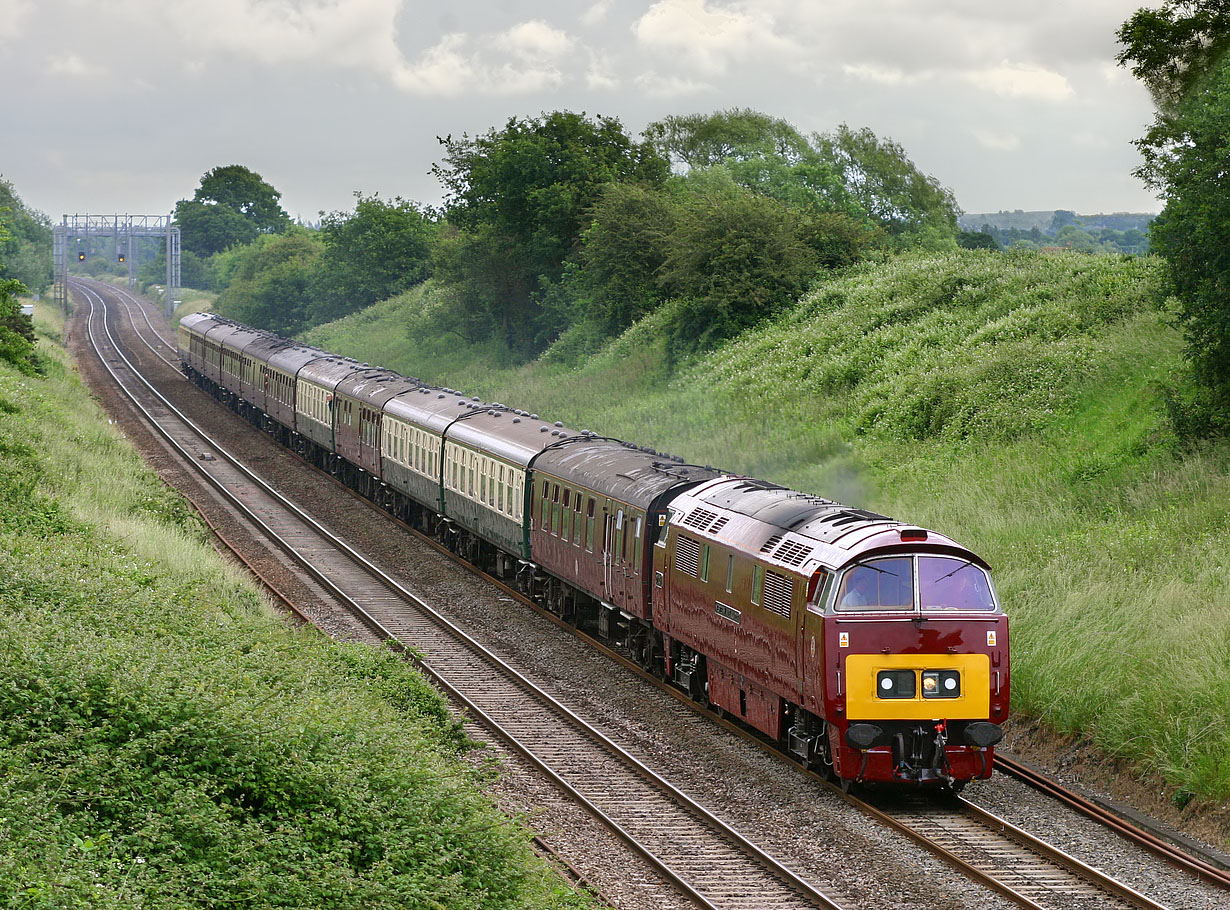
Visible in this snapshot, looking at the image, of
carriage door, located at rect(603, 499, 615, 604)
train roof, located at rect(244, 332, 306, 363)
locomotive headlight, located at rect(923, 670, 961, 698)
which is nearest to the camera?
locomotive headlight, located at rect(923, 670, 961, 698)

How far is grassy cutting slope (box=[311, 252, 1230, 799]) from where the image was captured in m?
16.5

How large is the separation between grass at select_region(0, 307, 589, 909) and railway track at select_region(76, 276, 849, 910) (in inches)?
56.9

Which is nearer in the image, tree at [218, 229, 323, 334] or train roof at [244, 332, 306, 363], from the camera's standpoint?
train roof at [244, 332, 306, 363]

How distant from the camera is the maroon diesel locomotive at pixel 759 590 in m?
14.5

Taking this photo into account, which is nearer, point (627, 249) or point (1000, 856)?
point (1000, 856)

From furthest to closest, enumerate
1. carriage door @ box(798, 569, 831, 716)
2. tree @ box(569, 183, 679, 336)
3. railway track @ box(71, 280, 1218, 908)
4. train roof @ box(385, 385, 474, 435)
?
1. tree @ box(569, 183, 679, 336)
2. train roof @ box(385, 385, 474, 435)
3. carriage door @ box(798, 569, 831, 716)
4. railway track @ box(71, 280, 1218, 908)

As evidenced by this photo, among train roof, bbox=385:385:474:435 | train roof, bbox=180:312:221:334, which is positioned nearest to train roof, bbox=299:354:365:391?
train roof, bbox=385:385:474:435

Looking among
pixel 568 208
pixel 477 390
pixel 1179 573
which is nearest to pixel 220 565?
pixel 1179 573

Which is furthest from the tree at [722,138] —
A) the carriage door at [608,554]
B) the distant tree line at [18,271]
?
the carriage door at [608,554]

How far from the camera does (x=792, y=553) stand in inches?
615

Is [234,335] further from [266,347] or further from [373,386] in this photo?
[373,386]

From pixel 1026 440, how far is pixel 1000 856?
15.8 m

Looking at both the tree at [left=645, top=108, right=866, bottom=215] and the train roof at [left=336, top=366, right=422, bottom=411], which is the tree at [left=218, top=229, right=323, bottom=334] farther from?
the train roof at [left=336, top=366, right=422, bottom=411]

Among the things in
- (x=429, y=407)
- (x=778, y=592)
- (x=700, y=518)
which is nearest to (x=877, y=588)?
(x=778, y=592)
